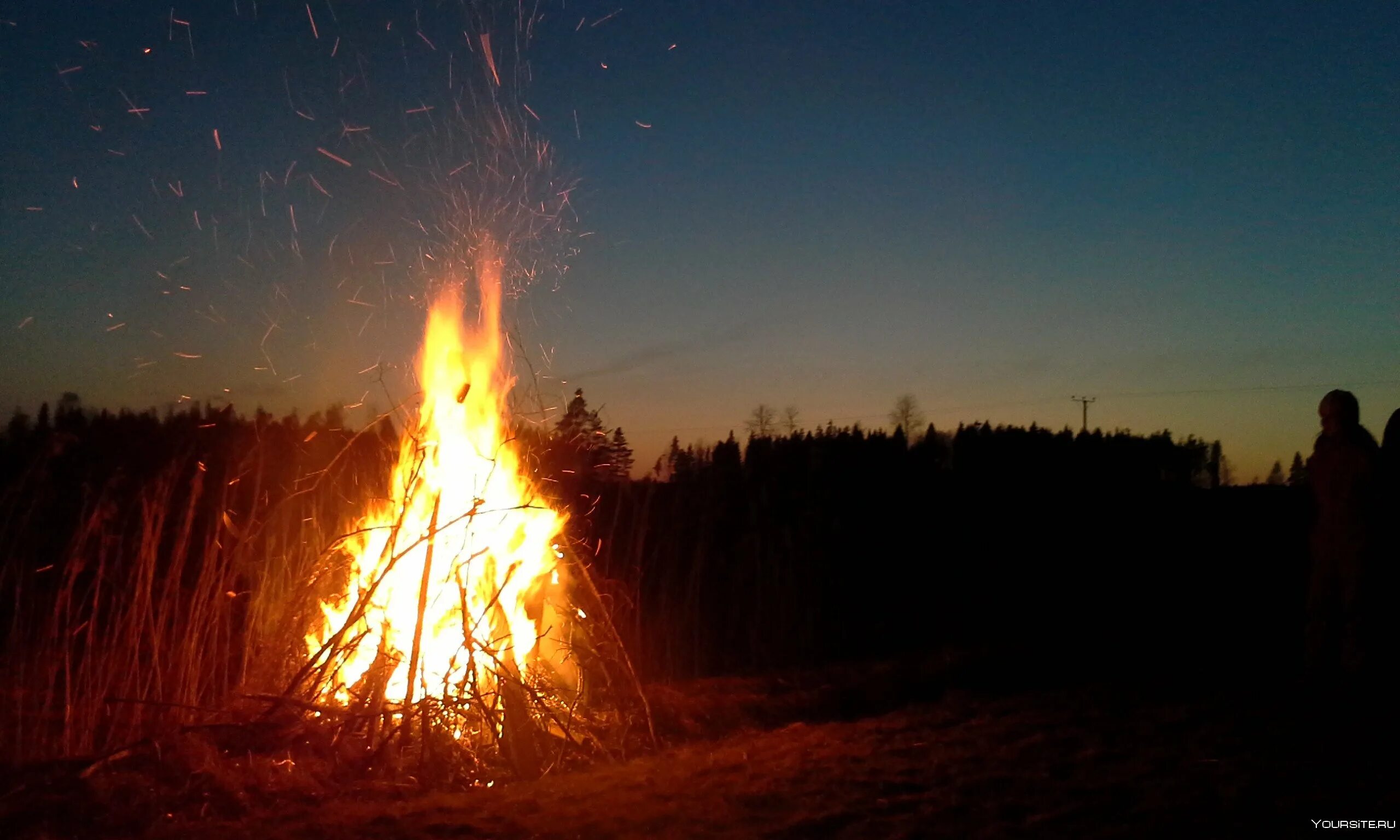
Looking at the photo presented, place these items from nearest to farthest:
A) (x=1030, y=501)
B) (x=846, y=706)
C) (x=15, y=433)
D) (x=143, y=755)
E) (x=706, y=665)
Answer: (x=143, y=755) < (x=846, y=706) < (x=706, y=665) < (x=15, y=433) < (x=1030, y=501)

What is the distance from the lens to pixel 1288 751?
15.5ft

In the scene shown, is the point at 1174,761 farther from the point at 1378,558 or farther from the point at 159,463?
the point at 159,463

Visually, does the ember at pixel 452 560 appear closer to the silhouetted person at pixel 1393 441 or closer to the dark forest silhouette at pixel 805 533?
the dark forest silhouette at pixel 805 533

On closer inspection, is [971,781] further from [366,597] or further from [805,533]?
[805,533]

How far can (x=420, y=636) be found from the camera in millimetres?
5379

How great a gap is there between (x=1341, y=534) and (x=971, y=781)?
3.40 m

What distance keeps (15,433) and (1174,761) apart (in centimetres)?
1238

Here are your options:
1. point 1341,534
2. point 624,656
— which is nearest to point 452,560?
point 624,656

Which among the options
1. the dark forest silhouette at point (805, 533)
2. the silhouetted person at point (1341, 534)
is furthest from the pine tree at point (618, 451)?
the silhouetted person at point (1341, 534)

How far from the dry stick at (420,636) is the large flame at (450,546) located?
0.06 m

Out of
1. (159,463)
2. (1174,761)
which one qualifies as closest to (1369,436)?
(1174,761)

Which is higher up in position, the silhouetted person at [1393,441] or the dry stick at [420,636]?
the silhouetted person at [1393,441]

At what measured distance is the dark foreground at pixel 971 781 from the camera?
3.98 meters

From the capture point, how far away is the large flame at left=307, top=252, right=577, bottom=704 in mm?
5770
